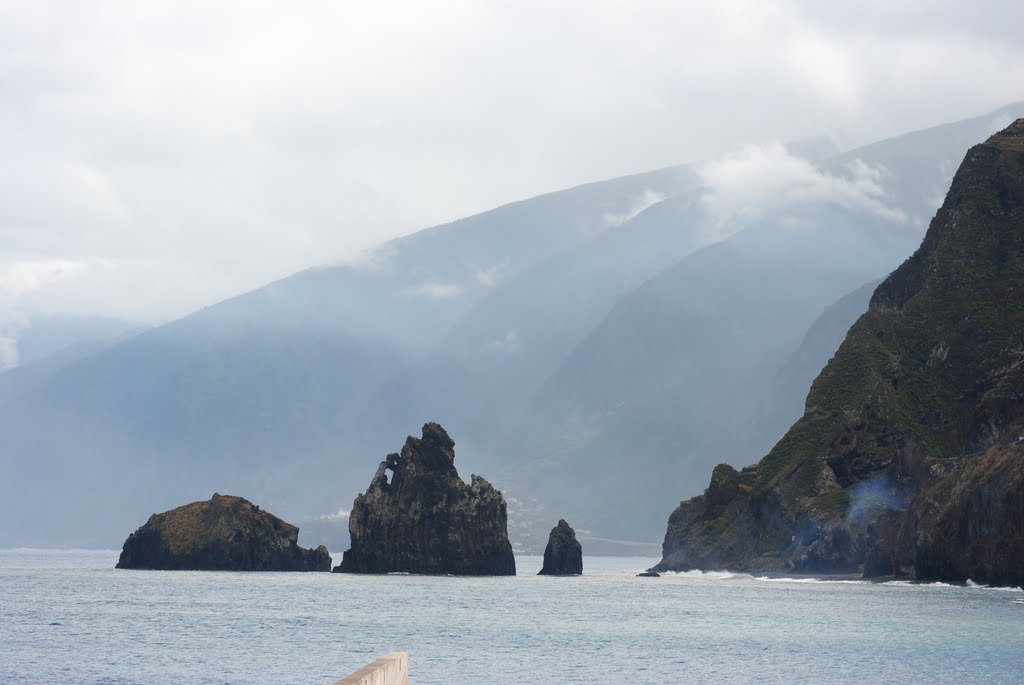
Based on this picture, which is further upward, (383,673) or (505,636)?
(505,636)

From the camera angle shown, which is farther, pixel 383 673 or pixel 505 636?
pixel 505 636

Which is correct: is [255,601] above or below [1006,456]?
below

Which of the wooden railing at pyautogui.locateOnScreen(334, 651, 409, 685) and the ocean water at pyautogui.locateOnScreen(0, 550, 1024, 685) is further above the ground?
the ocean water at pyautogui.locateOnScreen(0, 550, 1024, 685)

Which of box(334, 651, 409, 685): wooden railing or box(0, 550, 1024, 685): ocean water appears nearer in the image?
box(334, 651, 409, 685): wooden railing

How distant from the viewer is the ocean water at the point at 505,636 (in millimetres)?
82500

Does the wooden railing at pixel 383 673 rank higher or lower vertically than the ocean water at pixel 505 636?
lower

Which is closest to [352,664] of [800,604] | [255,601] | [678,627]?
[678,627]

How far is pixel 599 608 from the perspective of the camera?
15062cm

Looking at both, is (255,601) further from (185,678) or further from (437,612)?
(185,678)

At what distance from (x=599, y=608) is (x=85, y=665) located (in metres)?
73.6

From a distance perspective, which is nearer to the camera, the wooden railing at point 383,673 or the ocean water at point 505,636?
the wooden railing at point 383,673

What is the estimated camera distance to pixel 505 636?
10906 centimetres

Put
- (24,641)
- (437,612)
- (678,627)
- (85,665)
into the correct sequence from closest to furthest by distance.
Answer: (85,665) < (24,641) < (678,627) < (437,612)

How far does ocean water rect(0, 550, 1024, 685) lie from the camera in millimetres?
82500
